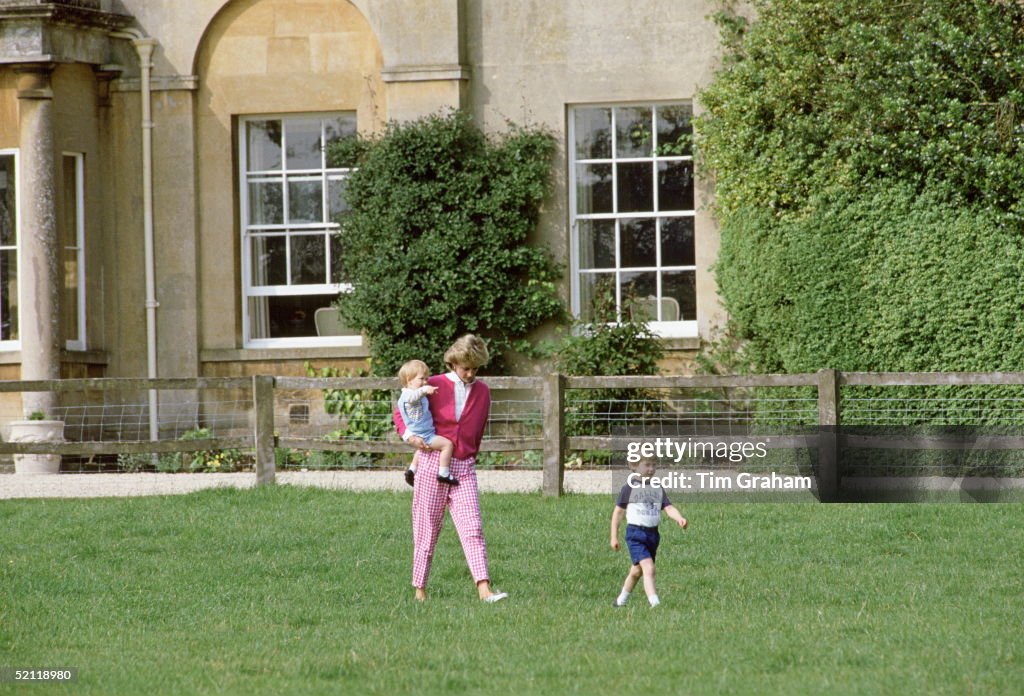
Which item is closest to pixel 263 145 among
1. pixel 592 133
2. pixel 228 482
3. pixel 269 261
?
pixel 269 261

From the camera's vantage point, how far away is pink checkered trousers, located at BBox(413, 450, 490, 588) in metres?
8.83

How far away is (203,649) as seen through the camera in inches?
292

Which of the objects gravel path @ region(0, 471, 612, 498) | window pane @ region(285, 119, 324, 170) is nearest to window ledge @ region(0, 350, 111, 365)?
gravel path @ region(0, 471, 612, 498)

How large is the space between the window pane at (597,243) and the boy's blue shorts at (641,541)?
32.3 feet

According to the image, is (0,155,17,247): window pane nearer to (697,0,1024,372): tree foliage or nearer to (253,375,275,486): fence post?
(253,375,275,486): fence post

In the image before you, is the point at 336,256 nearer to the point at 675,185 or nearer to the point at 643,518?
the point at 675,185

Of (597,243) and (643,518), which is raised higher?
(597,243)

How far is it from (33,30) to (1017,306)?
10.8 metres

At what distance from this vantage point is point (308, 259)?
1845 centimetres

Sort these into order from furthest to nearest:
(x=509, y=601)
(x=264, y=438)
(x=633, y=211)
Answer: (x=633, y=211)
(x=264, y=438)
(x=509, y=601)

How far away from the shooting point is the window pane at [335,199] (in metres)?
18.3

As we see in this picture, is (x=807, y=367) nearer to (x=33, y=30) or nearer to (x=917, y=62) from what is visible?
(x=917, y=62)

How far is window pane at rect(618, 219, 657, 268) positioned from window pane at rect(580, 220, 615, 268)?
133 mm

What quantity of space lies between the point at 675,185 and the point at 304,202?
438cm
